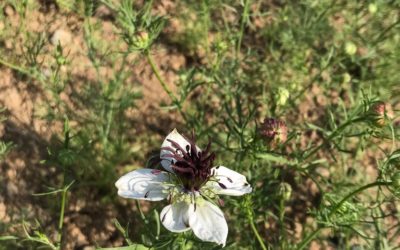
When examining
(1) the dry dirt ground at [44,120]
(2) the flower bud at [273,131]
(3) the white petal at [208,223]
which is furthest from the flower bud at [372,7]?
(3) the white petal at [208,223]

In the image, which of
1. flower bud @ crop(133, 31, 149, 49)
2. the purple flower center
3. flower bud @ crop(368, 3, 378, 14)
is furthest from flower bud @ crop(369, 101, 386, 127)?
flower bud @ crop(368, 3, 378, 14)

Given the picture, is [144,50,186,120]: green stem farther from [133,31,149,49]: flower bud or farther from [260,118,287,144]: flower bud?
[260,118,287,144]: flower bud

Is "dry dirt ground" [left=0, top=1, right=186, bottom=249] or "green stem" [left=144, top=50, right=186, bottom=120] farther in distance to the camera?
"dry dirt ground" [left=0, top=1, right=186, bottom=249]

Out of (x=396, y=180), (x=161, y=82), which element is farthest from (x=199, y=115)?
(x=396, y=180)

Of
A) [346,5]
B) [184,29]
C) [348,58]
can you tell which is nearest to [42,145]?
[184,29]

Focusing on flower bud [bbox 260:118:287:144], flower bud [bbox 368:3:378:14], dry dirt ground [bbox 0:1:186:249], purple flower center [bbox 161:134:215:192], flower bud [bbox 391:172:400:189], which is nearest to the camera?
flower bud [bbox 391:172:400:189]

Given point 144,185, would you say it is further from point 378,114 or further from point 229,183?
point 378,114
